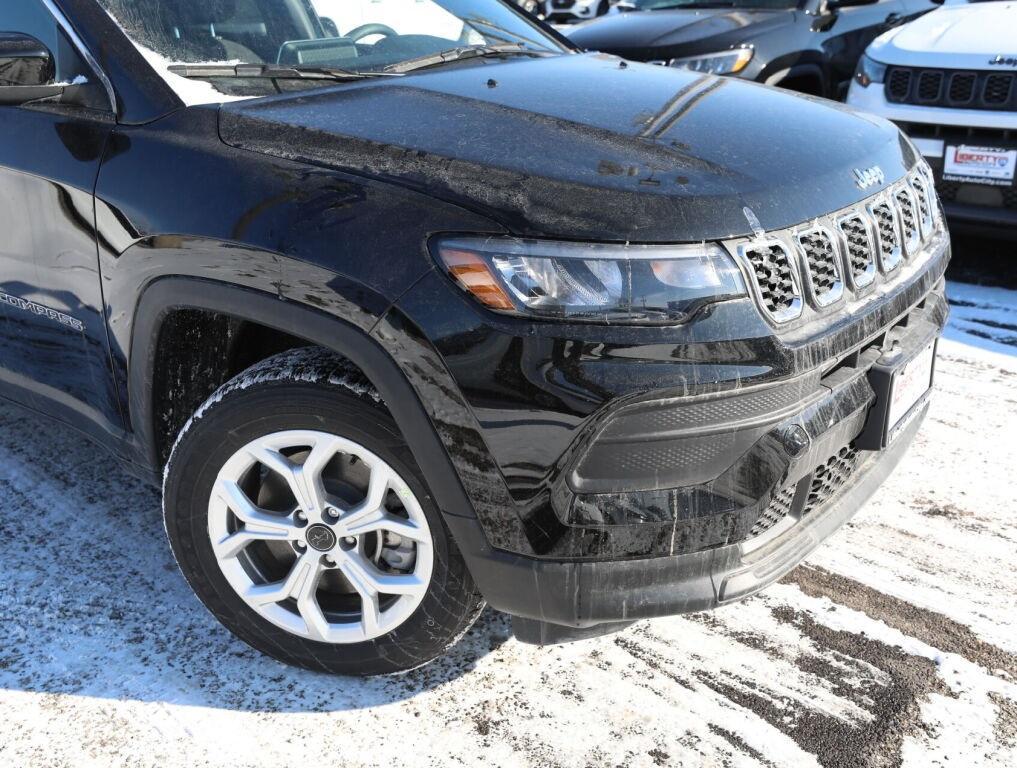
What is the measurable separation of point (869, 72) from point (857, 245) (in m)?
3.61

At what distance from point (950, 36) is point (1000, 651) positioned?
149 inches

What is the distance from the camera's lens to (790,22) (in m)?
6.12

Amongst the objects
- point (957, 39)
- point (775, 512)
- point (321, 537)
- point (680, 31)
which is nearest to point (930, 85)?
point (957, 39)

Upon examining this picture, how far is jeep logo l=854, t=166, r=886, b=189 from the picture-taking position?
2.33 metres

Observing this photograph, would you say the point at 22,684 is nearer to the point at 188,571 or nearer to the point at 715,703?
the point at 188,571

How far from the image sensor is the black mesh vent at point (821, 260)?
6.85 feet

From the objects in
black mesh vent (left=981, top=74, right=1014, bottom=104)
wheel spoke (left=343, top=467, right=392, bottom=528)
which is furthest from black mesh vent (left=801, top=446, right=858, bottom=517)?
black mesh vent (left=981, top=74, right=1014, bottom=104)

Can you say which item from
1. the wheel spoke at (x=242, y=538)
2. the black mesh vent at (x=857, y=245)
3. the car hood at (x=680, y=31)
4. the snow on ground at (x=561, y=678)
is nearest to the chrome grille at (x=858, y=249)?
the black mesh vent at (x=857, y=245)

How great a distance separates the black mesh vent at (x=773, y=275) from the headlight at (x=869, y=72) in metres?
3.82

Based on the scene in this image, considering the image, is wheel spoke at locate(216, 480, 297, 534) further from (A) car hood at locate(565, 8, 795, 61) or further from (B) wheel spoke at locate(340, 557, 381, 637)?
(A) car hood at locate(565, 8, 795, 61)

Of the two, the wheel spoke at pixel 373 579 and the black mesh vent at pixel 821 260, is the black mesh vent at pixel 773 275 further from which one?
the wheel spoke at pixel 373 579

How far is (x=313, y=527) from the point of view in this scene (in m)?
2.26

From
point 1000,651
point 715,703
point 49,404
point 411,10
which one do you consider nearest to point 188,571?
point 49,404

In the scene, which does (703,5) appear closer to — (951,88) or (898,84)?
(898,84)
